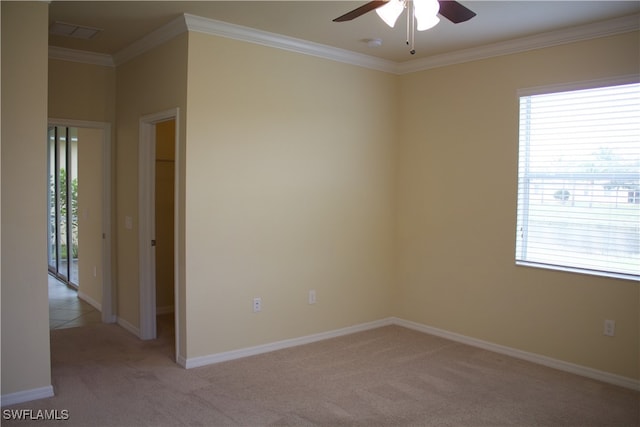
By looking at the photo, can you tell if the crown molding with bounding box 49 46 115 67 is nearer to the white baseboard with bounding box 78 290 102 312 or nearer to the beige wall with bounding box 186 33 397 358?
the beige wall with bounding box 186 33 397 358

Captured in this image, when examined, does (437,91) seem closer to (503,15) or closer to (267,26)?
(503,15)

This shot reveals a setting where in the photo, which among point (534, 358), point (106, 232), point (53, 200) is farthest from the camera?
point (53, 200)

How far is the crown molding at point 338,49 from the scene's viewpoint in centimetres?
393

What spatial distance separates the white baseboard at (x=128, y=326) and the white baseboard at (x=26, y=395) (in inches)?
55.4

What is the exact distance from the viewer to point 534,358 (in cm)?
435

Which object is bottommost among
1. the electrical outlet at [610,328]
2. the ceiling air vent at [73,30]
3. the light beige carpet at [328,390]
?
the light beige carpet at [328,390]

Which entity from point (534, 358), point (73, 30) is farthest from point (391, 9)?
point (534, 358)

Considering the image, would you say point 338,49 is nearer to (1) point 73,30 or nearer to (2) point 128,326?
(1) point 73,30

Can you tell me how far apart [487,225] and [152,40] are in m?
3.22

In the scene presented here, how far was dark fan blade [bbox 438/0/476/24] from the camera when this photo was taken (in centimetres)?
239

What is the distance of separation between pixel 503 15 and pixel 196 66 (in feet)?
7.37

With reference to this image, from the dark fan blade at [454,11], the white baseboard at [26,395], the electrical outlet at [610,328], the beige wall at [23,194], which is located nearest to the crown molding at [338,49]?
the beige wall at [23,194]

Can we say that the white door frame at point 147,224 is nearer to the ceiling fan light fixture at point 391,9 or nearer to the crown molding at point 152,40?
the crown molding at point 152,40

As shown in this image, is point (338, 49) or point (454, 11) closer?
point (454, 11)
